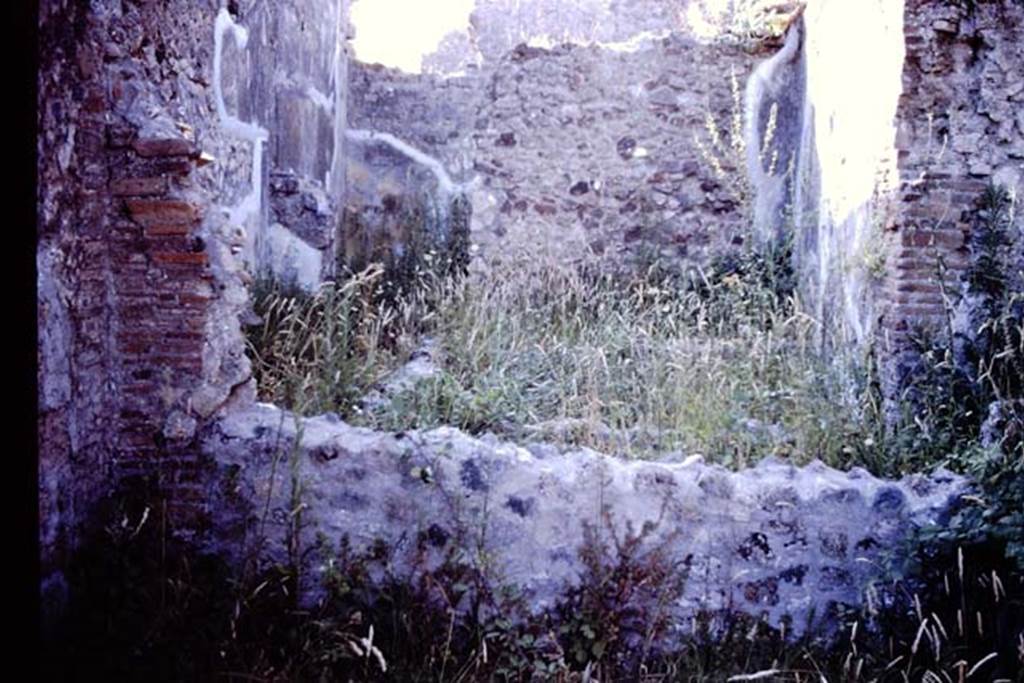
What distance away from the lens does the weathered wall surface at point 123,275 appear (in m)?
2.54

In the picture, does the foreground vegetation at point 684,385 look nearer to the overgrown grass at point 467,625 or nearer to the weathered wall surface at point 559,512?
the weathered wall surface at point 559,512

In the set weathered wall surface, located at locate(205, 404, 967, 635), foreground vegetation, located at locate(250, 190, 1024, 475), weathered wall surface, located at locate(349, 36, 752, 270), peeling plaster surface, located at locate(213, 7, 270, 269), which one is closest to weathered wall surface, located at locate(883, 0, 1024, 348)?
foreground vegetation, located at locate(250, 190, 1024, 475)

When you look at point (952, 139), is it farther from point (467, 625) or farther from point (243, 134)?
point (243, 134)

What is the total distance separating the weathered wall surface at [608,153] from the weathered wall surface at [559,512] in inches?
201

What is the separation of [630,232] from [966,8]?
3914 mm

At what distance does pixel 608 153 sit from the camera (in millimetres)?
7863

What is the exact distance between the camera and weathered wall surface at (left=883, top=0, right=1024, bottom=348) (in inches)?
167

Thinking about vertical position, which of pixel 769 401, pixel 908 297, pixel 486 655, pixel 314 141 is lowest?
pixel 486 655

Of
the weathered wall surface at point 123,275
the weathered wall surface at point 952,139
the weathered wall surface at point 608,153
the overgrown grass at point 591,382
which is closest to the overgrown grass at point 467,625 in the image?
the weathered wall surface at point 123,275

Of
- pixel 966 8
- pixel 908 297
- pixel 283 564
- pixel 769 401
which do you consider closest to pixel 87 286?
pixel 283 564

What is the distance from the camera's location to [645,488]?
273cm

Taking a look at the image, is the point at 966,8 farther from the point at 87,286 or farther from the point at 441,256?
the point at 441,256

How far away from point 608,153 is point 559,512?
568cm

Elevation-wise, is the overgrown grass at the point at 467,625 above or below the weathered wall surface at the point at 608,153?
below
